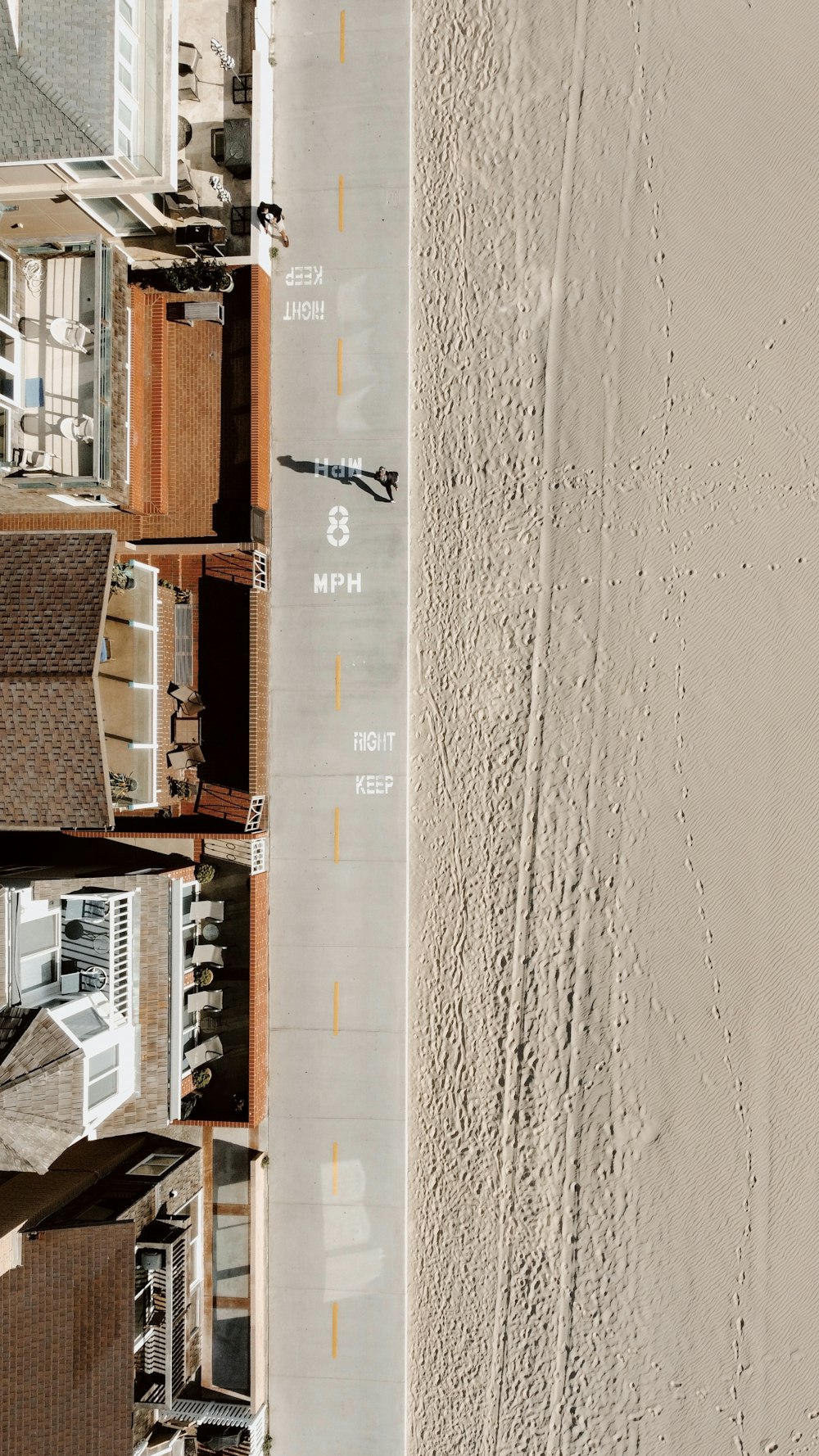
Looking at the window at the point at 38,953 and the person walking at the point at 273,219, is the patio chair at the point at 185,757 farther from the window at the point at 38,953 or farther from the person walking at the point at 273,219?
the person walking at the point at 273,219

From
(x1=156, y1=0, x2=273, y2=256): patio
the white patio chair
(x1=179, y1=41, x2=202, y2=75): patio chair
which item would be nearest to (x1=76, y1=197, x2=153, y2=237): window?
(x1=156, y1=0, x2=273, y2=256): patio

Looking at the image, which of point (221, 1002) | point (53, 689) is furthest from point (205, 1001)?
point (53, 689)

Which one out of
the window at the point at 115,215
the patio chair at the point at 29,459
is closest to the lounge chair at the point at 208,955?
the patio chair at the point at 29,459

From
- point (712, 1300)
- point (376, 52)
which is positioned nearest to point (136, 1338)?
point (712, 1300)

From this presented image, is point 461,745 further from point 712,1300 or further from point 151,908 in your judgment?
point 712,1300

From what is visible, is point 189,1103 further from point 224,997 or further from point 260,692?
point 260,692
